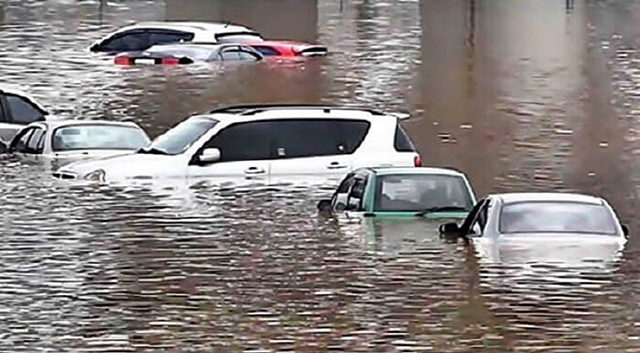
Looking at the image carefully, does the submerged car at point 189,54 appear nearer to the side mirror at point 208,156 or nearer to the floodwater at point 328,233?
the floodwater at point 328,233

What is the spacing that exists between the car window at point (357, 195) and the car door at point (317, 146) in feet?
9.95

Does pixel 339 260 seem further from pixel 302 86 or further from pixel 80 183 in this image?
pixel 302 86

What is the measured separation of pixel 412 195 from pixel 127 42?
29.0 m

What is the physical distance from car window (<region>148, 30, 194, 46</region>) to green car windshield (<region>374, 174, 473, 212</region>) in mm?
28377

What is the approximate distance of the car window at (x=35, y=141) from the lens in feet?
93.5

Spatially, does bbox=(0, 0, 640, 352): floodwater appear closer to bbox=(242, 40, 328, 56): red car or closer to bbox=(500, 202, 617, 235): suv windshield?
bbox=(500, 202, 617, 235): suv windshield

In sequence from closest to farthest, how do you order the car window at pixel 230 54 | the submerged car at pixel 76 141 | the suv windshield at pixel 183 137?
the suv windshield at pixel 183 137
the submerged car at pixel 76 141
the car window at pixel 230 54

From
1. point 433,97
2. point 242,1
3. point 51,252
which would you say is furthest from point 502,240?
point 242,1

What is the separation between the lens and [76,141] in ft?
93.4

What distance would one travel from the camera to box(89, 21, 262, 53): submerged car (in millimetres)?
49500

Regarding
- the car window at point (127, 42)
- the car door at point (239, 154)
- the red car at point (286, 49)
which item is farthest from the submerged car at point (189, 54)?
the car door at point (239, 154)

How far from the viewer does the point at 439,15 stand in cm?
6350

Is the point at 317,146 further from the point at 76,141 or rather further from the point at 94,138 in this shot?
the point at 76,141

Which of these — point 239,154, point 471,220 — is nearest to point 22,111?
point 239,154
